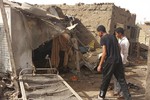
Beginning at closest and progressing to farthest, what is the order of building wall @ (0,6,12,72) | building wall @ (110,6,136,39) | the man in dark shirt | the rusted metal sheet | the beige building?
the rusted metal sheet, the man in dark shirt, building wall @ (0,6,12,72), the beige building, building wall @ (110,6,136,39)

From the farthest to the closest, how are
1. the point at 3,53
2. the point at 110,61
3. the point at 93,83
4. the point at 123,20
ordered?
the point at 123,20 → the point at 93,83 → the point at 3,53 → the point at 110,61

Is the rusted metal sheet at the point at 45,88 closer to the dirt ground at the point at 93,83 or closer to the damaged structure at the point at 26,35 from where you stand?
the damaged structure at the point at 26,35

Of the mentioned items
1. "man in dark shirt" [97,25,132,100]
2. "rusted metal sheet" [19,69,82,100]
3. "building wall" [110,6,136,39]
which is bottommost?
"rusted metal sheet" [19,69,82,100]

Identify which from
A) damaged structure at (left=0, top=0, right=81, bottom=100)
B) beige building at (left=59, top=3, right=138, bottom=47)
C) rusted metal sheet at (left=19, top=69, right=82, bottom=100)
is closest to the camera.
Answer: rusted metal sheet at (left=19, top=69, right=82, bottom=100)

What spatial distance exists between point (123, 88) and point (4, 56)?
3.88 meters

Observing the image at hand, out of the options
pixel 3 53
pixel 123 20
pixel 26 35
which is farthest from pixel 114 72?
pixel 123 20

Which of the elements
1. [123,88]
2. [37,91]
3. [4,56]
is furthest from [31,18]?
[123,88]

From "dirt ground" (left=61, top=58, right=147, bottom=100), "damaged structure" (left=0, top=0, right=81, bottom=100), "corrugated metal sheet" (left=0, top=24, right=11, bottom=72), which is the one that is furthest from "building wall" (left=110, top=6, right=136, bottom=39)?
"corrugated metal sheet" (left=0, top=24, right=11, bottom=72)

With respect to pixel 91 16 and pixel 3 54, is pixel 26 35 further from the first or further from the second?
pixel 91 16

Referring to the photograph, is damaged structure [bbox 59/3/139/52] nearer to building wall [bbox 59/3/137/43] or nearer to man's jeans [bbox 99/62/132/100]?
building wall [bbox 59/3/137/43]

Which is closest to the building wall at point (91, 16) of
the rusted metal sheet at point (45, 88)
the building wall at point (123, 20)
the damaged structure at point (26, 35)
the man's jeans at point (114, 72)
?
the building wall at point (123, 20)

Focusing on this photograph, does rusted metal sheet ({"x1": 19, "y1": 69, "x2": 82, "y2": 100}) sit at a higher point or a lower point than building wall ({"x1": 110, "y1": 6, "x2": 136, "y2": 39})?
lower

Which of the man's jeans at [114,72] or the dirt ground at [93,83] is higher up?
the man's jeans at [114,72]

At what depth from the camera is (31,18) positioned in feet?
30.4
